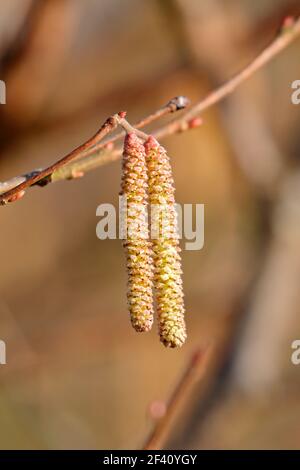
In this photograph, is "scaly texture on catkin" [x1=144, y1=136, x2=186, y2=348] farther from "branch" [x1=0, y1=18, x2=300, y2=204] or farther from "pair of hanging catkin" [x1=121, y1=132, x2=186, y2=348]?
"branch" [x1=0, y1=18, x2=300, y2=204]

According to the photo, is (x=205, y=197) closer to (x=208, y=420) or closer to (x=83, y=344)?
(x=83, y=344)

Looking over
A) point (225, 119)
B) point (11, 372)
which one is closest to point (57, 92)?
point (225, 119)

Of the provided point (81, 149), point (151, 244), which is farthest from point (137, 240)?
point (81, 149)

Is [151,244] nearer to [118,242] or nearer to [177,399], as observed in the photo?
[177,399]

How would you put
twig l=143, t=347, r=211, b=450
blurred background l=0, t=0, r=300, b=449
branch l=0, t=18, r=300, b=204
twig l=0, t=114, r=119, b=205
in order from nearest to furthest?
1. twig l=0, t=114, r=119, b=205
2. branch l=0, t=18, r=300, b=204
3. twig l=143, t=347, r=211, b=450
4. blurred background l=0, t=0, r=300, b=449
